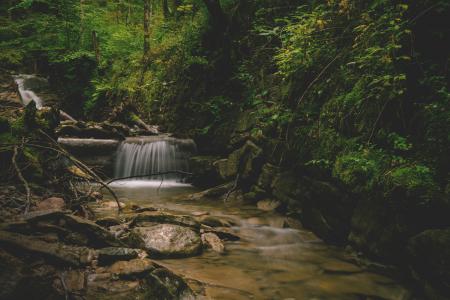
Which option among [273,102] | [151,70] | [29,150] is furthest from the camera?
[151,70]

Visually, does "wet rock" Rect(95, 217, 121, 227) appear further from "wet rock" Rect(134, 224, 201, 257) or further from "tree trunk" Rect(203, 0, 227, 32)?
"tree trunk" Rect(203, 0, 227, 32)

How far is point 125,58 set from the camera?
61.8ft

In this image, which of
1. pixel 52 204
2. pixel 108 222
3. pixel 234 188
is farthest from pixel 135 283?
pixel 234 188

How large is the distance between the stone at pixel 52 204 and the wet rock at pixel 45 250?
147 centimetres

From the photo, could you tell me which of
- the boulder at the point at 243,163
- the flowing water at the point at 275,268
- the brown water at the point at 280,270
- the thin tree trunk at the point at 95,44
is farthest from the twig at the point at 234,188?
the thin tree trunk at the point at 95,44

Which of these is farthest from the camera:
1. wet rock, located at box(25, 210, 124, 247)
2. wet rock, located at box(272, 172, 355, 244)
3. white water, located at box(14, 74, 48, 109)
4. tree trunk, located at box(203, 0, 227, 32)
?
white water, located at box(14, 74, 48, 109)

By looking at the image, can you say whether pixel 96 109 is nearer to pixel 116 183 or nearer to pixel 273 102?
pixel 116 183

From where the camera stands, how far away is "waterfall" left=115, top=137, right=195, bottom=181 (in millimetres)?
11516

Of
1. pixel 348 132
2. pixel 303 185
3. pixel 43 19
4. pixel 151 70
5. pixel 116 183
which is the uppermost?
pixel 43 19

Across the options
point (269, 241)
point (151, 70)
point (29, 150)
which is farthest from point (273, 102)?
point (151, 70)

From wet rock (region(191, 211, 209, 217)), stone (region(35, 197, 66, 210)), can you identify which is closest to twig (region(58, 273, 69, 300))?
stone (region(35, 197, 66, 210))

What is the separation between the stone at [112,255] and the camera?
372cm

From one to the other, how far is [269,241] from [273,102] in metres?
3.24

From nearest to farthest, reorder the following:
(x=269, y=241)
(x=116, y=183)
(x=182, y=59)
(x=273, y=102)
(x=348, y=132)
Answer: (x=348, y=132) → (x=269, y=241) → (x=273, y=102) → (x=116, y=183) → (x=182, y=59)
